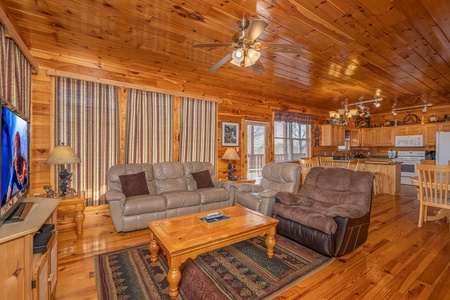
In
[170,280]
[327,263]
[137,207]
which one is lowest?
[327,263]

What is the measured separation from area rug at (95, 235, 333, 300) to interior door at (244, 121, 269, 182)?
3144mm

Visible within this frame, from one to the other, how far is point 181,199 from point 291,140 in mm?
4357

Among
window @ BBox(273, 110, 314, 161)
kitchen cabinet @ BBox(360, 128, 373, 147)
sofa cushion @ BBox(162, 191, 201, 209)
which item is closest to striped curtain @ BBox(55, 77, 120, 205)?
sofa cushion @ BBox(162, 191, 201, 209)

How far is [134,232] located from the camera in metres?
3.21

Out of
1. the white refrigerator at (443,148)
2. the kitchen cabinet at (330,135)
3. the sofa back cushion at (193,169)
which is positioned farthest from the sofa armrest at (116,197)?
the white refrigerator at (443,148)

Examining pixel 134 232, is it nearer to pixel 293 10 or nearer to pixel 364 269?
pixel 364 269

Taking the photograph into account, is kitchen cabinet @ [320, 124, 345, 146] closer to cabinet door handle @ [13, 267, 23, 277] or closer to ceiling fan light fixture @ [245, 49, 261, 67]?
ceiling fan light fixture @ [245, 49, 261, 67]

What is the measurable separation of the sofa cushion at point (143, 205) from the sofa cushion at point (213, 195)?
684mm

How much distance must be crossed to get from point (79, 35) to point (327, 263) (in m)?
4.05

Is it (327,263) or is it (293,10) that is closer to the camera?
(293,10)

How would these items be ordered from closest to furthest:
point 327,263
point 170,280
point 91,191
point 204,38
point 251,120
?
1. point 170,280
2. point 327,263
3. point 204,38
4. point 91,191
5. point 251,120

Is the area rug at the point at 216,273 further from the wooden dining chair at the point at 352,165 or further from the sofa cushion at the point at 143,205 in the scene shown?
the wooden dining chair at the point at 352,165

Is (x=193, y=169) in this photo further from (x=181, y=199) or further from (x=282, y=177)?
(x=282, y=177)

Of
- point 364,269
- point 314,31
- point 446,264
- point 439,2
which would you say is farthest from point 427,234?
point 314,31
